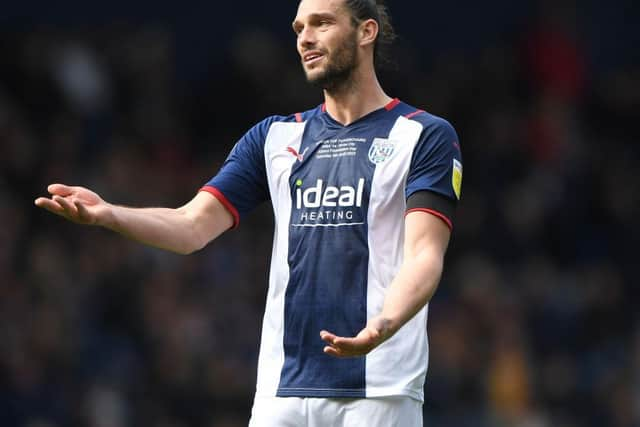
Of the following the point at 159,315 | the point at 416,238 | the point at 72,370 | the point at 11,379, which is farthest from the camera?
the point at 159,315

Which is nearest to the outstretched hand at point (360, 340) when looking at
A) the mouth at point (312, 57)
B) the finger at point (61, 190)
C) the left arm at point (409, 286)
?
the left arm at point (409, 286)

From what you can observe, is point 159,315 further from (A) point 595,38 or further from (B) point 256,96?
(A) point 595,38

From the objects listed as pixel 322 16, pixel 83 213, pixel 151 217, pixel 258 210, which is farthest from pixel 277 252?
pixel 258 210

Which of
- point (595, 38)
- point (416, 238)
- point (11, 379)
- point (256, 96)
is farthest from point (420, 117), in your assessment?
point (595, 38)

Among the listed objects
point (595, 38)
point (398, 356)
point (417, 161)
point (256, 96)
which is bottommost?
point (398, 356)

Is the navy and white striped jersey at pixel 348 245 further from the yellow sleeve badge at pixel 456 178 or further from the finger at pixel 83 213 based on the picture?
the finger at pixel 83 213

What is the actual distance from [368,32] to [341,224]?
0.84m

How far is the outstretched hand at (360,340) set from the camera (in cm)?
418

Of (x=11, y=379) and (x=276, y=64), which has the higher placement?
(x=276, y=64)

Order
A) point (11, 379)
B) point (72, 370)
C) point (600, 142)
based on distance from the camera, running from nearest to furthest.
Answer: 1. point (11, 379)
2. point (72, 370)
3. point (600, 142)

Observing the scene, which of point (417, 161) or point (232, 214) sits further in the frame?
point (232, 214)

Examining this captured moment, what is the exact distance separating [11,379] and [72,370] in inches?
29.3

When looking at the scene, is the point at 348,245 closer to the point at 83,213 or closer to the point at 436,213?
the point at 436,213

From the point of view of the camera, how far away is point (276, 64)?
45.4 feet
